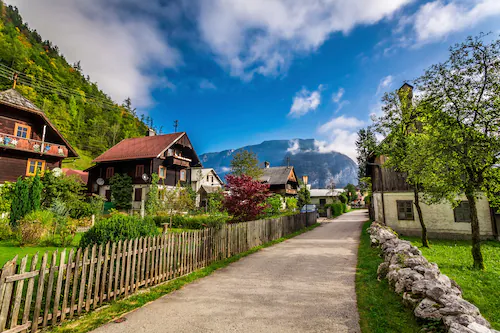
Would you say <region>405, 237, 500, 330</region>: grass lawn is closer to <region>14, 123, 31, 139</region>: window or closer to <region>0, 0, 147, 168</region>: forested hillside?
<region>14, 123, 31, 139</region>: window

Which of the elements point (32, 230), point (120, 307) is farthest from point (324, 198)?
point (120, 307)

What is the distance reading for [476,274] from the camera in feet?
27.2

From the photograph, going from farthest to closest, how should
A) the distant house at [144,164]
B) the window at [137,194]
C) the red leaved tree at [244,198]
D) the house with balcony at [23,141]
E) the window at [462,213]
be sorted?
the distant house at [144,164] → the window at [137,194] → the house with balcony at [23,141] → the window at [462,213] → the red leaved tree at [244,198]

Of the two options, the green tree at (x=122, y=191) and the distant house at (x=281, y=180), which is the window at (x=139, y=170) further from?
the distant house at (x=281, y=180)

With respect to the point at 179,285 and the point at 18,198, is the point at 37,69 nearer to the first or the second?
the point at 18,198

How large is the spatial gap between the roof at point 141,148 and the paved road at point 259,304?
28.5 m

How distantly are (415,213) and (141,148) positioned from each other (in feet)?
113

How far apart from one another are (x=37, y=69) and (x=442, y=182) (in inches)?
3556

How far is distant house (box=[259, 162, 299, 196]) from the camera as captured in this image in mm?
50094

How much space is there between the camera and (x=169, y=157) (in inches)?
1355

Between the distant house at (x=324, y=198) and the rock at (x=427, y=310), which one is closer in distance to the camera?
the rock at (x=427, y=310)

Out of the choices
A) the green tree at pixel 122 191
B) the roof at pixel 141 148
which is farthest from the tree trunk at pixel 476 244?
the green tree at pixel 122 191

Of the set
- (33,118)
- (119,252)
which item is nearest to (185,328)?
(119,252)

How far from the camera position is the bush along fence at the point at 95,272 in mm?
4082
